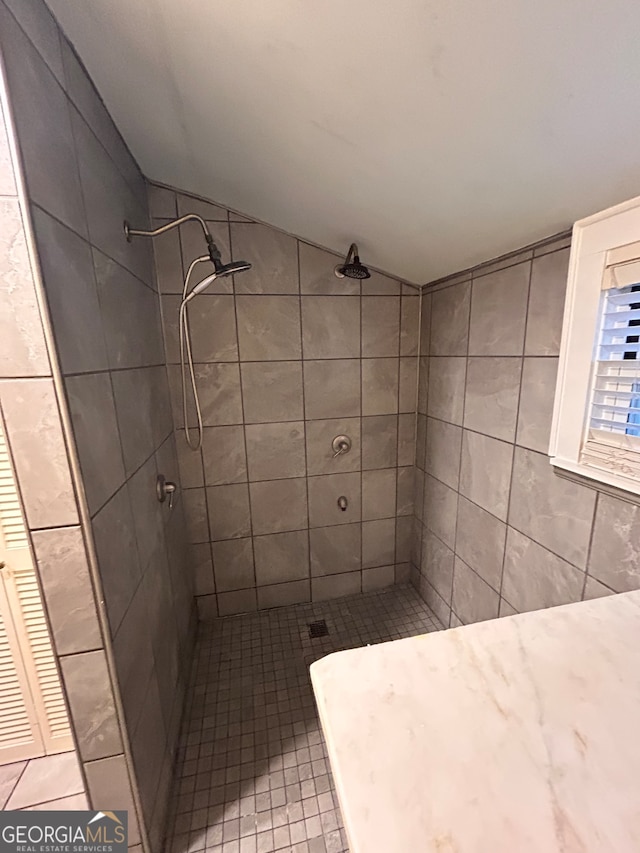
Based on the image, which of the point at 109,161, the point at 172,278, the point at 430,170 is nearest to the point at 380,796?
the point at 430,170

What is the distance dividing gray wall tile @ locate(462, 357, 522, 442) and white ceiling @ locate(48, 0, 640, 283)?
39 centimetres

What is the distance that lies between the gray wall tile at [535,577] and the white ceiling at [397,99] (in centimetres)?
97

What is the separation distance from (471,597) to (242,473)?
46.2 inches

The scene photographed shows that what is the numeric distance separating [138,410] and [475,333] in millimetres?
1264

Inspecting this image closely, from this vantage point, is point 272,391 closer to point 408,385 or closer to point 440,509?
point 408,385

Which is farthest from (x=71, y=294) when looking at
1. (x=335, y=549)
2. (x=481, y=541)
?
(x=335, y=549)

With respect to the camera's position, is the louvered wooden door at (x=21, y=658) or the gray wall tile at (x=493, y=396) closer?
the louvered wooden door at (x=21, y=658)

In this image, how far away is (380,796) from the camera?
40cm

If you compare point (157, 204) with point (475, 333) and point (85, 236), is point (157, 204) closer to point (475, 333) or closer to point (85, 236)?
point (85, 236)

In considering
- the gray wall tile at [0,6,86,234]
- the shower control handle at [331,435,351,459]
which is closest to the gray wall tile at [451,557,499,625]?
the shower control handle at [331,435,351,459]

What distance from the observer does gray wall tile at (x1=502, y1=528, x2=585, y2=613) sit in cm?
107

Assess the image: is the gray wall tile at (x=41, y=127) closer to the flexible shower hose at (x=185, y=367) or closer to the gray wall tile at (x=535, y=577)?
the flexible shower hose at (x=185, y=367)
